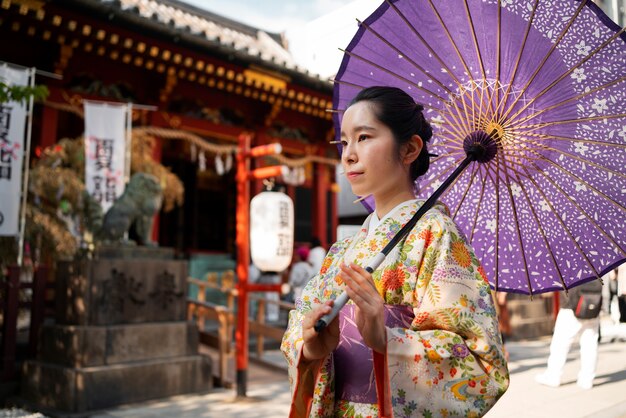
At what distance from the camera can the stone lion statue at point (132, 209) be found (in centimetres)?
640

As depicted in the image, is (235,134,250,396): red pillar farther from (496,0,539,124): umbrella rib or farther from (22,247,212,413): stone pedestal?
(496,0,539,124): umbrella rib

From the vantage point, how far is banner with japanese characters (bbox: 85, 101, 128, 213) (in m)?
7.84

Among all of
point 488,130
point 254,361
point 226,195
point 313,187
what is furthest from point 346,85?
point 226,195

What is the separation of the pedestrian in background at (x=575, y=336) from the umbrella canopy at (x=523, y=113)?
16.0 ft

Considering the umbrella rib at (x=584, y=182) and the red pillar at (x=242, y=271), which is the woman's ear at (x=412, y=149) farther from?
the red pillar at (x=242, y=271)

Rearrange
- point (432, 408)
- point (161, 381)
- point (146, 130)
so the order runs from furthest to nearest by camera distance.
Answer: point (146, 130)
point (161, 381)
point (432, 408)

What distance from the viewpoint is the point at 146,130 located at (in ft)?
30.2

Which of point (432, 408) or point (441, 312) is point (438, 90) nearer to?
point (441, 312)

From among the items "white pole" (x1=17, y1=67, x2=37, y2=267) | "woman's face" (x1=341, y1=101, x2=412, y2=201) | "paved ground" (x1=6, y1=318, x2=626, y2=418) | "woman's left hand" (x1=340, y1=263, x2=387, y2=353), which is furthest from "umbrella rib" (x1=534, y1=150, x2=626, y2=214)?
"white pole" (x1=17, y1=67, x2=37, y2=267)

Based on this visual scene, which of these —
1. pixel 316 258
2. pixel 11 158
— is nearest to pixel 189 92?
pixel 11 158

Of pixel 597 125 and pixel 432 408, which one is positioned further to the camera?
pixel 597 125

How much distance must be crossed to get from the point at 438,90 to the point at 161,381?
5.11m

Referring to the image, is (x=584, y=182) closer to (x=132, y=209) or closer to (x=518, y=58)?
(x=518, y=58)

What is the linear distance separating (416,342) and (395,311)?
0.16m
